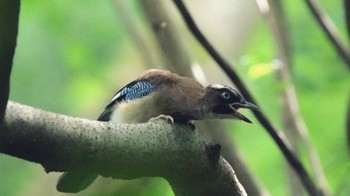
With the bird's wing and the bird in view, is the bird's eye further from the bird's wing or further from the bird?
the bird's wing

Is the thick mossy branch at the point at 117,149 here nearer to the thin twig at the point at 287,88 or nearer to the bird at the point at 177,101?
the bird at the point at 177,101

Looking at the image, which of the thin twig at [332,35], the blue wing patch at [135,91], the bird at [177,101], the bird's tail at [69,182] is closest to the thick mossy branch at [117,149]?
the bird's tail at [69,182]

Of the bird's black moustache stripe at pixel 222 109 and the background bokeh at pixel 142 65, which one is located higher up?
the bird's black moustache stripe at pixel 222 109

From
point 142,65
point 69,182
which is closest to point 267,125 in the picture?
point 69,182

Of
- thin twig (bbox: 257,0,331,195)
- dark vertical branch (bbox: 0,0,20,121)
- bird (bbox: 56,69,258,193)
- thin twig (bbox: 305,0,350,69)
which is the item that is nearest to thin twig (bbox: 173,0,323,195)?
bird (bbox: 56,69,258,193)

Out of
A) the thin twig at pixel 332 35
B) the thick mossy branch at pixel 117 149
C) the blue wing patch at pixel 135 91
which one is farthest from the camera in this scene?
the thin twig at pixel 332 35
